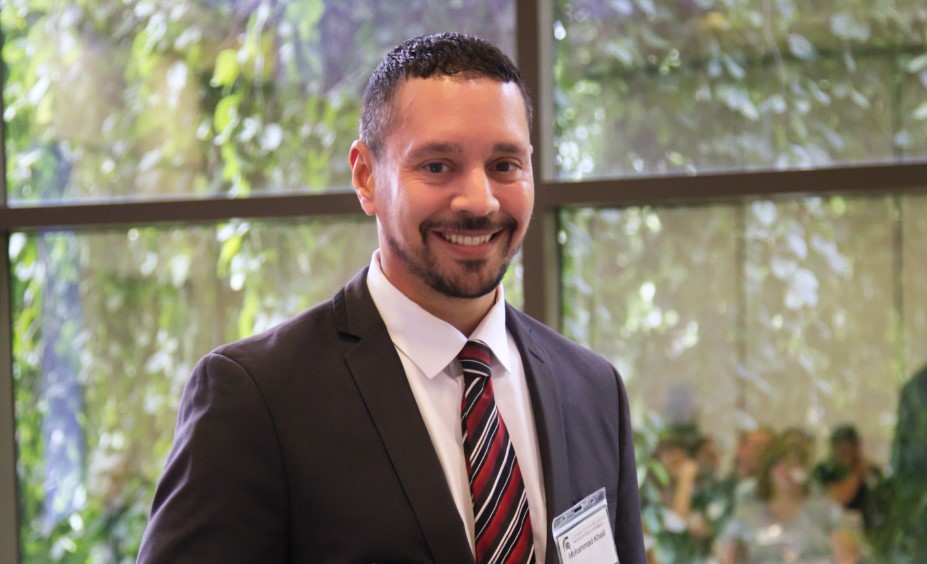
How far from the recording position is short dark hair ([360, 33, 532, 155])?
61.7 inches

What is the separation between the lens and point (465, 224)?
1.53m

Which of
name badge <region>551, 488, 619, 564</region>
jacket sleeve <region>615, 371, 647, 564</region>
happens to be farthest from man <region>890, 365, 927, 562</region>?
name badge <region>551, 488, 619, 564</region>

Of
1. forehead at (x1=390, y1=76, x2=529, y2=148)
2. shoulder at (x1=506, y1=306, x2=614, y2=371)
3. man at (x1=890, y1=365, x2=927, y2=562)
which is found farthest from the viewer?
man at (x1=890, y1=365, x2=927, y2=562)

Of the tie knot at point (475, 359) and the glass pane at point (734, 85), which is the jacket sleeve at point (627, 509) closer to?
the tie knot at point (475, 359)

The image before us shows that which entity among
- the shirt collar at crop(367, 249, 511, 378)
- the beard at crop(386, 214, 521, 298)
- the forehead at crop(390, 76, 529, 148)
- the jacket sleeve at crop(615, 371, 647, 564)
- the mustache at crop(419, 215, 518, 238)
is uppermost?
the forehead at crop(390, 76, 529, 148)

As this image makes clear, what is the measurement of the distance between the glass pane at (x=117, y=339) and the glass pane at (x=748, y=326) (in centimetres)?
84

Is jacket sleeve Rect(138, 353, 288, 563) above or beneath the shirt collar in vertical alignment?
beneath

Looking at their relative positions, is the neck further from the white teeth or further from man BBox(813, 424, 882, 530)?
man BBox(813, 424, 882, 530)

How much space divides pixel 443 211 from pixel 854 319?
151 centimetres

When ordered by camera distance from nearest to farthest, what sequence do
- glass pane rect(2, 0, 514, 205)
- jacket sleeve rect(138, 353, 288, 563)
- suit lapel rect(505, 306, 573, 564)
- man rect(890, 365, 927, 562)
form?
1. jacket sleeve rect(138, 353, 288, 563)
2. suit lapel rect(505, 306, 573, 564)
3. man rect(890, 365, 927, 562)
4. glass pane rect(2, 0, 514, 205)

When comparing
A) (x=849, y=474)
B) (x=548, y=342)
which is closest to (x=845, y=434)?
(x=849, y=474)

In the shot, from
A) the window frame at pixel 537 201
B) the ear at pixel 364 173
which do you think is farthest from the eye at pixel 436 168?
the window frame at pixel 537 201

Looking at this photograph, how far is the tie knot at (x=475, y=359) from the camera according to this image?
1659mm

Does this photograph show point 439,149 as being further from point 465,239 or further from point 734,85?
point 734,85
